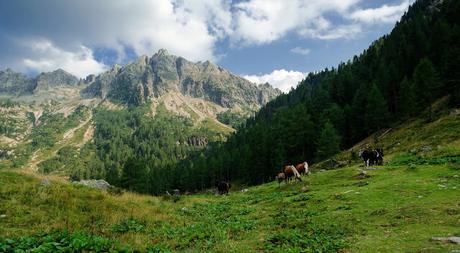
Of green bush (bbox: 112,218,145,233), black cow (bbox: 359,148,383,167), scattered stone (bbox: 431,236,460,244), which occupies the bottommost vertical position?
green bush (bbox: 112,218,145,233)

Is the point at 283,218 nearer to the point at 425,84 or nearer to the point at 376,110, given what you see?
the point at 376,110

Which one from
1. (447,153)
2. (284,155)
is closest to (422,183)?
(447,153)

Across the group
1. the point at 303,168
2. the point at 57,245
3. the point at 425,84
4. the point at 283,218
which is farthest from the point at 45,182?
the point at 425,84

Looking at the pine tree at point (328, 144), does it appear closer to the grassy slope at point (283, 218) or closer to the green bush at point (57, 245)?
the grassy slope at point (283, 218)

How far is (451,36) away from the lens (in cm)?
8294

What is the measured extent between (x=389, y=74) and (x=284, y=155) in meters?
37.4

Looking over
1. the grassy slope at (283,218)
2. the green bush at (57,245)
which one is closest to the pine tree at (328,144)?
the grassy slope at (283,218)

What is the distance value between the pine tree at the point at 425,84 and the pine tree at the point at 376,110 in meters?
6.97

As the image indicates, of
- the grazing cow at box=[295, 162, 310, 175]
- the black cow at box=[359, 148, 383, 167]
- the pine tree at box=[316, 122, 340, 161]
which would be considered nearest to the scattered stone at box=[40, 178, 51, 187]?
the grazing cow at box=[295, 162, 310, 175]

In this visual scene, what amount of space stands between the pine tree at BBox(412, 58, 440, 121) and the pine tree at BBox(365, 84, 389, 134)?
6.97 m

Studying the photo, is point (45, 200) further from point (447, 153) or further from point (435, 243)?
point (447, 153)

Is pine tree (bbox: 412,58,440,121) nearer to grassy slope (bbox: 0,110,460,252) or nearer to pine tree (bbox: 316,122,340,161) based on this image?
pine tree (bbox: 316,122,340,161)

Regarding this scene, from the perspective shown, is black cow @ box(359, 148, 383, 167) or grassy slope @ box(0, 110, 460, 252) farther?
black cow @ box(359, 148, 383, 167)

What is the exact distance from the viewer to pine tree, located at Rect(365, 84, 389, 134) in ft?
273
